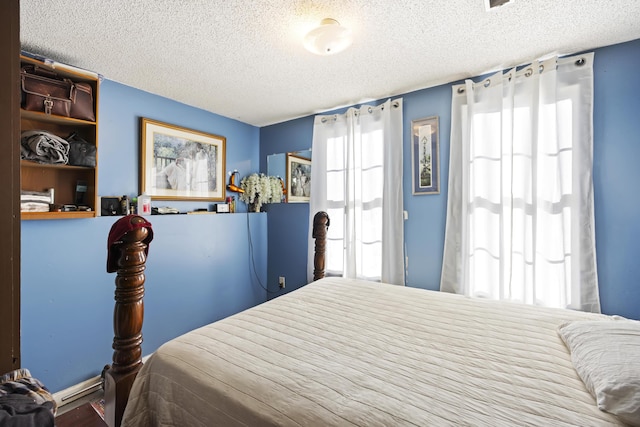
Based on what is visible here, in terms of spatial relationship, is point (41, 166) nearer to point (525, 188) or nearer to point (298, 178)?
point (298, 178)

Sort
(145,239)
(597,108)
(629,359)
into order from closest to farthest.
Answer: (629,359)
(145,239)
(597,108)

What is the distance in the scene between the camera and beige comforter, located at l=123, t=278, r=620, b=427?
2.66 feet

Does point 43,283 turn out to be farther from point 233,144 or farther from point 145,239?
point 233,144

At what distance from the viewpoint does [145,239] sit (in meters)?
1.26

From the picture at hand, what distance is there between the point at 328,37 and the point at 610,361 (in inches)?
72.4

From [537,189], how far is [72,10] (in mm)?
3141

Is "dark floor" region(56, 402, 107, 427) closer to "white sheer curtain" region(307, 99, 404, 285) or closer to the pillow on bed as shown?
"white sheer curtain" region(307, 99, 404, 285)

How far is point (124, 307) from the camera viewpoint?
47.1 inches

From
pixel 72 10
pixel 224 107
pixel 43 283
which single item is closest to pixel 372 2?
pixel 72 10

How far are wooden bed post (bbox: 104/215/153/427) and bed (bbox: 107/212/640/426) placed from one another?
99 mm

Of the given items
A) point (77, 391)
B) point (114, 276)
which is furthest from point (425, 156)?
point (77, 391)

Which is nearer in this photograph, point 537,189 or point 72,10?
point 72,10

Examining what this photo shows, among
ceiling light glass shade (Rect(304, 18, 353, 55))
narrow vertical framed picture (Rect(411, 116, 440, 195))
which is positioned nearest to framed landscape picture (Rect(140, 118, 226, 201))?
ceiling light glass shade (Rect(304, 18, 353, 55))

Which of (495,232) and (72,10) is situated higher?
(72,10)
